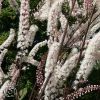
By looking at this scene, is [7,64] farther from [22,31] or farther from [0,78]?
[22,31]

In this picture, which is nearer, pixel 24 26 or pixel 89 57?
pixel 89 57

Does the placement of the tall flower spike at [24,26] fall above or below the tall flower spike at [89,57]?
above

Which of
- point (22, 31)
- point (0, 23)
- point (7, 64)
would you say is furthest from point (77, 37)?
point (0, 23)

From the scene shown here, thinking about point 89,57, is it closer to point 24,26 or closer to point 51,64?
point 51,64

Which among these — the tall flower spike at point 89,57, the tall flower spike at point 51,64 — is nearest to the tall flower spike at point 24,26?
the tall flower spike at point 51,64

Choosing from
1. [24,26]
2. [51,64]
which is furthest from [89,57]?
[24,26]

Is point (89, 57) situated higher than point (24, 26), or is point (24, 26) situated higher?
point (24, 26)

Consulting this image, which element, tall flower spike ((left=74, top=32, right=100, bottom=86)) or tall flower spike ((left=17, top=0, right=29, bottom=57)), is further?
tall flower spike ((left=17, top=0, right=29, bottom=57))

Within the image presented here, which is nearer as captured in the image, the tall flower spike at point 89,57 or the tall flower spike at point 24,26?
the tall flower spike at point 89,57

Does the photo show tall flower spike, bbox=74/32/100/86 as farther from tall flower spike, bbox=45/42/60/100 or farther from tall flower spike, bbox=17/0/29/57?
tall flower spike, bbox=17/0/29/57

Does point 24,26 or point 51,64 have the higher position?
point 24,26

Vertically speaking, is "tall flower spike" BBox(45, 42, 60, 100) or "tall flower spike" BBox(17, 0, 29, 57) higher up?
"tall flower spike" BBox(17, 0, 29, 57)

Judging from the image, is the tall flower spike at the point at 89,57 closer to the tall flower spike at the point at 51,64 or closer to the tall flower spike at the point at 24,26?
the tall flower spike at the point at 51,64

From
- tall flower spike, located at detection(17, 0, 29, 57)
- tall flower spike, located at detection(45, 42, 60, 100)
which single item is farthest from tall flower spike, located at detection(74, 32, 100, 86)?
tall flower spike, located at detection(17, 0, 29, 57)
